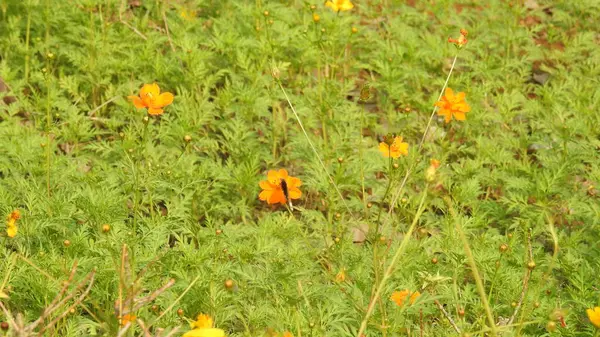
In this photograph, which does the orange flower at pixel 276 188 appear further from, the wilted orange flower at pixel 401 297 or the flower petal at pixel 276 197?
the wilted orange flower at pixel 401 297

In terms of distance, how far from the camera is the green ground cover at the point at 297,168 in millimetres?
2588

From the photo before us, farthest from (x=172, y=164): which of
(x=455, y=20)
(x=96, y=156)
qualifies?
(x=455, y=20)

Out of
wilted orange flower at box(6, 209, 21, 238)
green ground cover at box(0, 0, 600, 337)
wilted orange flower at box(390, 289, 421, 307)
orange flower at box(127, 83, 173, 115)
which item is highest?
orange flower at box(127, 83, 173, 115)

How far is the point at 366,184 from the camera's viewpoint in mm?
3455

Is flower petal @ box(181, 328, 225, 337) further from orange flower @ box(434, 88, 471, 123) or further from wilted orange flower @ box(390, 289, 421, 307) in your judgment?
orange flower @ box(434, 88, 471, 123)

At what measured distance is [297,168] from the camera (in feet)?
12.2

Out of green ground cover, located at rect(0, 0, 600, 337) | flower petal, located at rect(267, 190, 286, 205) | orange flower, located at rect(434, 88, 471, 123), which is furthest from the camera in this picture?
orange flower, located at rect(434, 88, 471, 123)

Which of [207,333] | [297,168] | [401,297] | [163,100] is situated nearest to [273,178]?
[163,100]

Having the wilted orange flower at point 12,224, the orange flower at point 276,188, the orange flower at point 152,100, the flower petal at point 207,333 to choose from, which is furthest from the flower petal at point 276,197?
the flower petal at point 207,333

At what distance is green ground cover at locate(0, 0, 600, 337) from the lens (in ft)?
8.49

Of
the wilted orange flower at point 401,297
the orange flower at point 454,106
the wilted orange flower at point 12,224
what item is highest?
the orange flower at point 454,106

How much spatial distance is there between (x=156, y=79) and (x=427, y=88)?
141 cm

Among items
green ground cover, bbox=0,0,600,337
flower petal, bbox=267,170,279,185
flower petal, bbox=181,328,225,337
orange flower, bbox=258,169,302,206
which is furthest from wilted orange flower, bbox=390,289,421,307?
flower petal, bbox=181,328,225,337

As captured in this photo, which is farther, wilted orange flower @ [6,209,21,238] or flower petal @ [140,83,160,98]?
flower petal @ [140,83,160,98]
